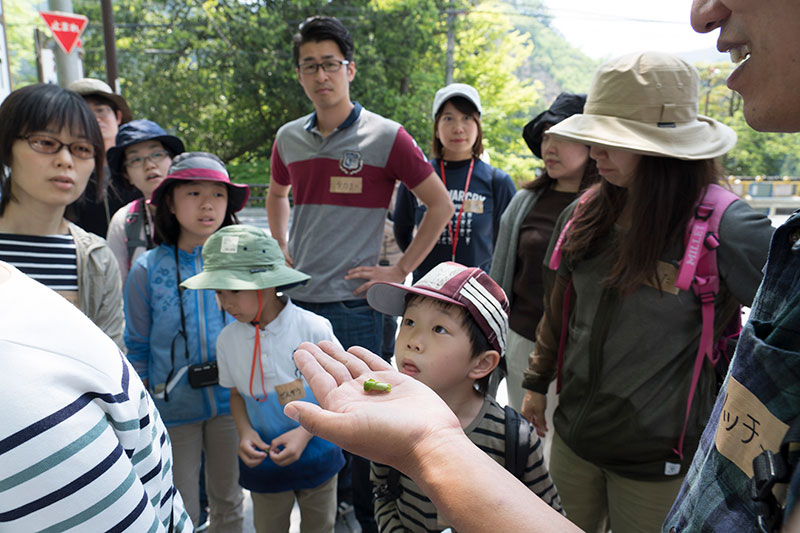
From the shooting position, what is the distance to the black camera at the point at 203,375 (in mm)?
2441

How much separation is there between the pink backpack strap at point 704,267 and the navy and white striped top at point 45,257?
2213mm

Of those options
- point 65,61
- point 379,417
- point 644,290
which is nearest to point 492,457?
point 644,290

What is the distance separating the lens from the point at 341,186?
9.57ft

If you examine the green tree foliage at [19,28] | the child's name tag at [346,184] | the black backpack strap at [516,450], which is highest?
the green tree foliage at [19,28]

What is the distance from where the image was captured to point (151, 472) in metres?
0.99

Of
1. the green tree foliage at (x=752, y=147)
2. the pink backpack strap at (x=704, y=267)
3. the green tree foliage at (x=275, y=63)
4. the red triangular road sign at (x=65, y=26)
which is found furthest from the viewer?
the green tree foliage at (x=752, y=147)

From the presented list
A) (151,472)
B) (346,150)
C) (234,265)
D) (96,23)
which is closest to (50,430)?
(151,472)

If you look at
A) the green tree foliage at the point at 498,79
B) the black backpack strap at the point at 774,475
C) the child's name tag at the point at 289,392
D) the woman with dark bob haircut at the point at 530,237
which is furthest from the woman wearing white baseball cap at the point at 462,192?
the green tree foliage at the point at 498,79

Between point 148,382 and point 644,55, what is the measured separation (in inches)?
96.7

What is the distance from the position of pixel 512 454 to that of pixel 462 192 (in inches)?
95.2

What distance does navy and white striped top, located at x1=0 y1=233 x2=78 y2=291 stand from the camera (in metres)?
2.08

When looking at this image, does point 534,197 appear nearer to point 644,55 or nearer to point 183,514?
point 644,55

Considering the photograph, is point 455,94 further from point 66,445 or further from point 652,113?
point 66,445

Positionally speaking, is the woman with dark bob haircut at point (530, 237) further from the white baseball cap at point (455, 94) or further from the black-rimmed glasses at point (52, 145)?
the black-rimmed glasses at point (52, 145)
